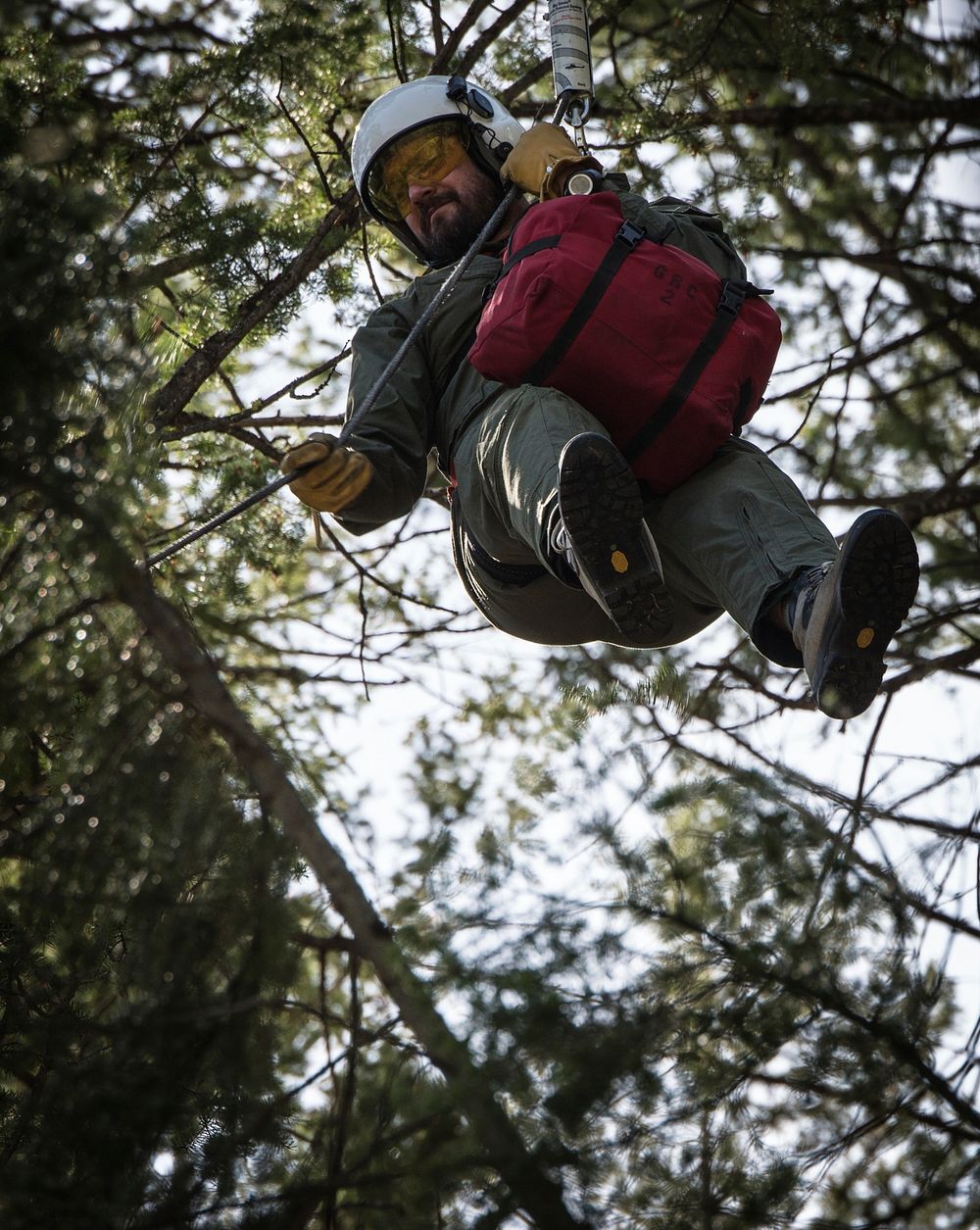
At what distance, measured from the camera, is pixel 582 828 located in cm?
230

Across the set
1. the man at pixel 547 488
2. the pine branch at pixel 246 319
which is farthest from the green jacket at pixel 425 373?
the pine branch at pixel 246 319

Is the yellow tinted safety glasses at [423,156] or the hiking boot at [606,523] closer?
the hiking boot at [606,523]

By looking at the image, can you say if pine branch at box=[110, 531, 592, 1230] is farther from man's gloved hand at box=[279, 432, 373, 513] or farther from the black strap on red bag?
the black strap on red bag

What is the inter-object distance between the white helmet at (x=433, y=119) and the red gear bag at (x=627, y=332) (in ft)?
2.73

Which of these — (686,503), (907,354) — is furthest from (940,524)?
(686,503)

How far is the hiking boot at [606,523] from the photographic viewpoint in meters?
2.24

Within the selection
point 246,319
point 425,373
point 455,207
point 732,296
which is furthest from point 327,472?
point 246,319

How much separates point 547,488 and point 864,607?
0.60 m

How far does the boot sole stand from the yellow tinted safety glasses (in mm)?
1719

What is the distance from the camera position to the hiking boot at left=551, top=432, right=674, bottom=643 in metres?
2.24

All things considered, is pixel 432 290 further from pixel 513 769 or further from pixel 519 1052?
pixel 519 1052

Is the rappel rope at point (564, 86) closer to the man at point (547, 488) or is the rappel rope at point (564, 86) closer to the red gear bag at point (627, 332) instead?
the man at point (547, 488)

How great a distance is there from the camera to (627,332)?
2.57 m

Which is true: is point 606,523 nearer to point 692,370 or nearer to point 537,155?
point 692,370
